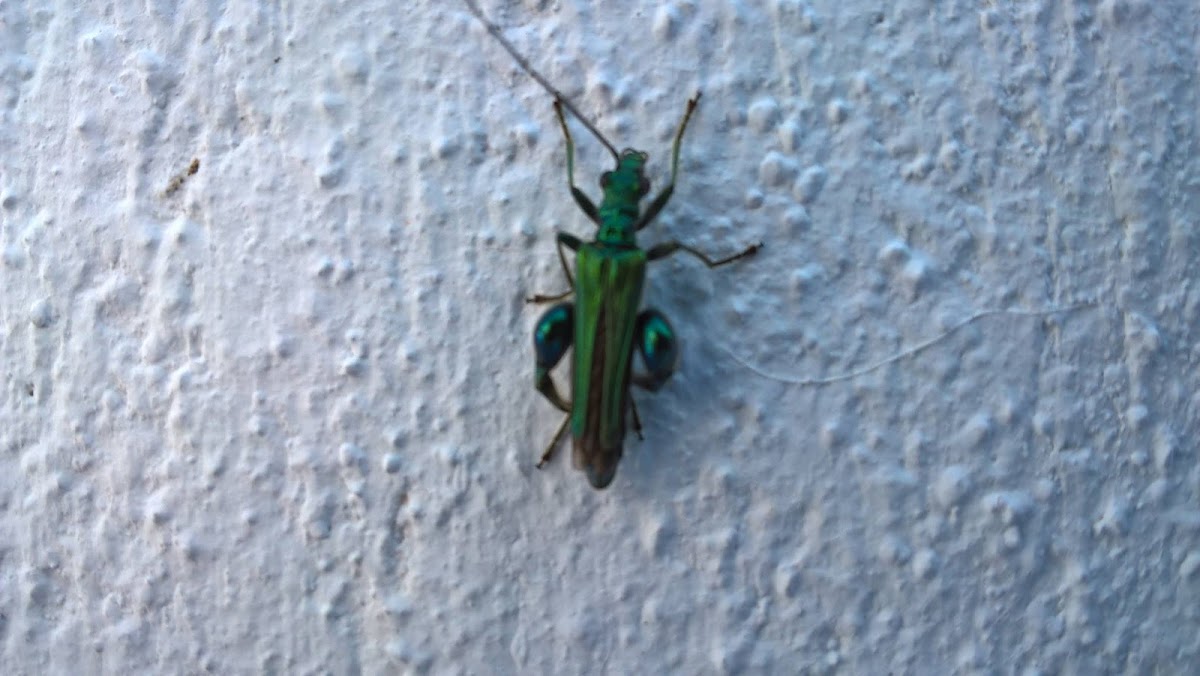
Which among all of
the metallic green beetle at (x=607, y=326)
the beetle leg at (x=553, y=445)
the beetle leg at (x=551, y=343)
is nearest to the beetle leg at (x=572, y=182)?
the metallic green beetle at (x=607, y=326)

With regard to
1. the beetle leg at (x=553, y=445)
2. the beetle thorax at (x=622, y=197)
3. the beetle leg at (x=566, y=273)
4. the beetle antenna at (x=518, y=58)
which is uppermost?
the beetle antenna at (x=518, y=58)

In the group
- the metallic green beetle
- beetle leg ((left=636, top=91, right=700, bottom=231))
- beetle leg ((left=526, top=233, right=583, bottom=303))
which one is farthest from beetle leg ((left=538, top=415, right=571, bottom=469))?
beetle leg ((left=636, top=91, right=700, bottom=231))

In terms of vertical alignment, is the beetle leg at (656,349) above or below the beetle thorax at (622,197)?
below

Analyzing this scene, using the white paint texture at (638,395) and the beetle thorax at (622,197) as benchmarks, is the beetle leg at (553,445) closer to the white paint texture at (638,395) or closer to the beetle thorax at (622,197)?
the white paint texture at (638,395)

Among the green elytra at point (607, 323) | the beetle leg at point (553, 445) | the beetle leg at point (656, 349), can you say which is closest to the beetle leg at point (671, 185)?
the green elytra at point (607, 323)

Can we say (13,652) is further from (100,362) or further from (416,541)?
(416,541)

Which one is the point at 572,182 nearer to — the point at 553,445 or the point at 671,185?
the point at 671,185

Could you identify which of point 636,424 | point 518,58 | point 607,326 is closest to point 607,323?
point 607,326
